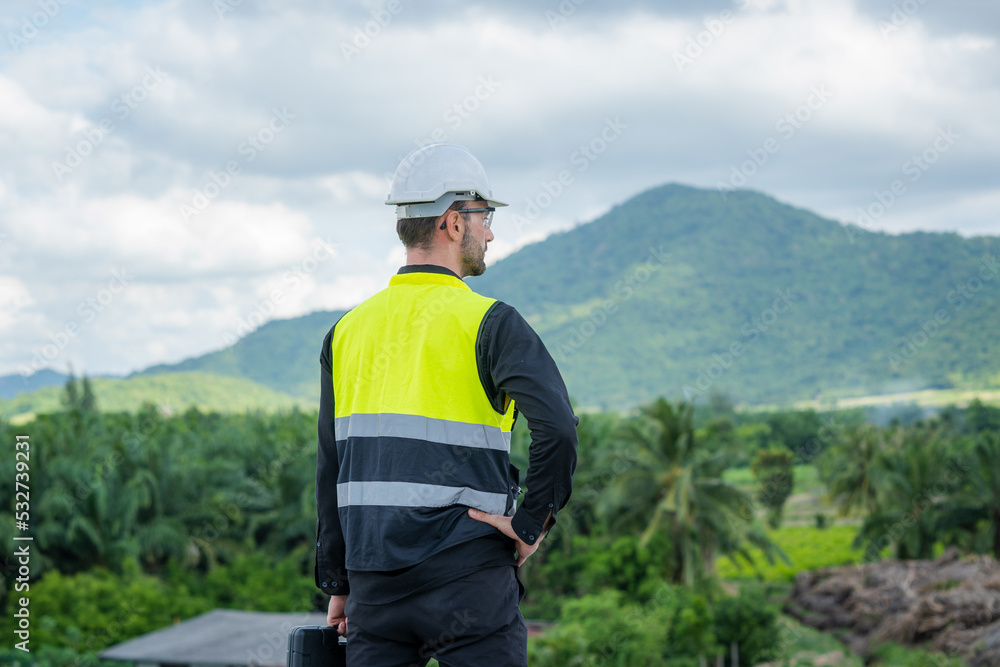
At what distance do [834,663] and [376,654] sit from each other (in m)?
40.5

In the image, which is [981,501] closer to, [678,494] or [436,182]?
[678,494]

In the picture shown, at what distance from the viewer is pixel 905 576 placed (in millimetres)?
42938

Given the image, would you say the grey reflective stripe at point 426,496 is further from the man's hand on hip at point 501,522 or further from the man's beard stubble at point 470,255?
the man's beard stubble at point 470,255

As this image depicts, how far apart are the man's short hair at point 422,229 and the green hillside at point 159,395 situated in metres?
137

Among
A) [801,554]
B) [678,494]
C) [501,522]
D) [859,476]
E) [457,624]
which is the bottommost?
[801,554]

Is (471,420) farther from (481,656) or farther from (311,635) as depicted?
(311,635)

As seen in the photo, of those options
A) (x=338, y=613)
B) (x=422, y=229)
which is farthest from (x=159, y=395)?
(x=422, y=229)

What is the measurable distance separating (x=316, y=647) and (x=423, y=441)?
0.86 metres

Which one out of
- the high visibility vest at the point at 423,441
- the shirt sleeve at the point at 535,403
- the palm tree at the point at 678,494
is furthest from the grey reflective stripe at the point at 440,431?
the palm tree at the point at 678,494

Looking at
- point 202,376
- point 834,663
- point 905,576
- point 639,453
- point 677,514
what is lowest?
point 834,663

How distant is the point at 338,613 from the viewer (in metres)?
2.95

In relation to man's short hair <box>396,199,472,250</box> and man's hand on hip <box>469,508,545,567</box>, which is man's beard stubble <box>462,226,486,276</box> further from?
man's hand on hip <box>469,508,545,567</box>

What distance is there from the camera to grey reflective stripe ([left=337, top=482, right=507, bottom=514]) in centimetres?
251

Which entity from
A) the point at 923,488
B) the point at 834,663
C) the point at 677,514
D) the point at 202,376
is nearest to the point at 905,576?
the point at 923,488
